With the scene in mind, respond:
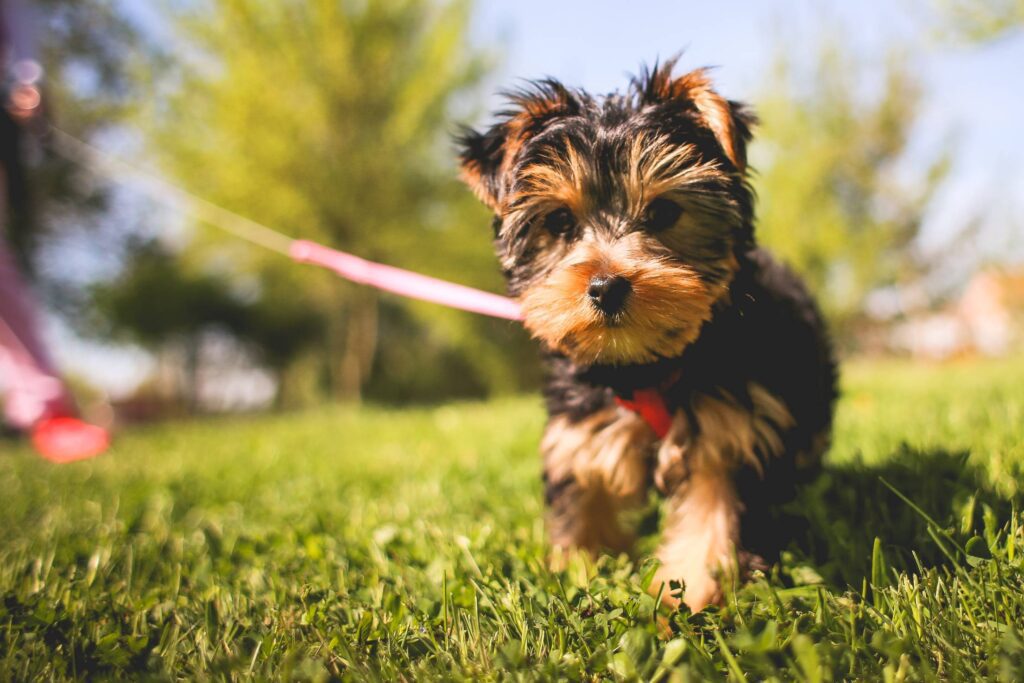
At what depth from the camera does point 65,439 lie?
19.3 ft

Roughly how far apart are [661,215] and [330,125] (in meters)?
12.0

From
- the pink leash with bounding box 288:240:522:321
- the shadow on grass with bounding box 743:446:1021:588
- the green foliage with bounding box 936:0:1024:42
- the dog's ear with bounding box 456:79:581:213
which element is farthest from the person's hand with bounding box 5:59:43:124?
the green foliage with bounding box 936:0:1024:42

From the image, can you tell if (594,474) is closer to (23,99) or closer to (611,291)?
(611,291)

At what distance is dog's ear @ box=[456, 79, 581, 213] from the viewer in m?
2.44

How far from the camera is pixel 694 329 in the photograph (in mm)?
2086

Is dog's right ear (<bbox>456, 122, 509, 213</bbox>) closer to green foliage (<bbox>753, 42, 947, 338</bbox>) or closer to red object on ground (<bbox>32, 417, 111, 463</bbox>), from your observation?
red object on ground (<bbox>32, 417, 111, 463</bbox>)

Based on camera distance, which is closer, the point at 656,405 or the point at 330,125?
the point at 656,405

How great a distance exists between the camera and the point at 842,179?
19.0 meters

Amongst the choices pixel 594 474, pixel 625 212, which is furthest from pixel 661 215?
pixel 594 474

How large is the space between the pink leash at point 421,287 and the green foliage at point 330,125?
369 inches

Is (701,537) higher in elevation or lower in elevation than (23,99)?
lower

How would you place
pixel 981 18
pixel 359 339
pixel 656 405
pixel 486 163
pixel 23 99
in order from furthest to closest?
1. pixel 359 339
2. pixel 981 18
3. pixel 23 99
4. pixel 486 163
5. pixel 656 405

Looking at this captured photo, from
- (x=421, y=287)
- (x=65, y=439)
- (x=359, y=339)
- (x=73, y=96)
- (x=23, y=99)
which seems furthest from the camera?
(x=73, y=96)

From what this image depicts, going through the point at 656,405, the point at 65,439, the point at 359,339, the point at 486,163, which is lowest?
the point at 65,439
